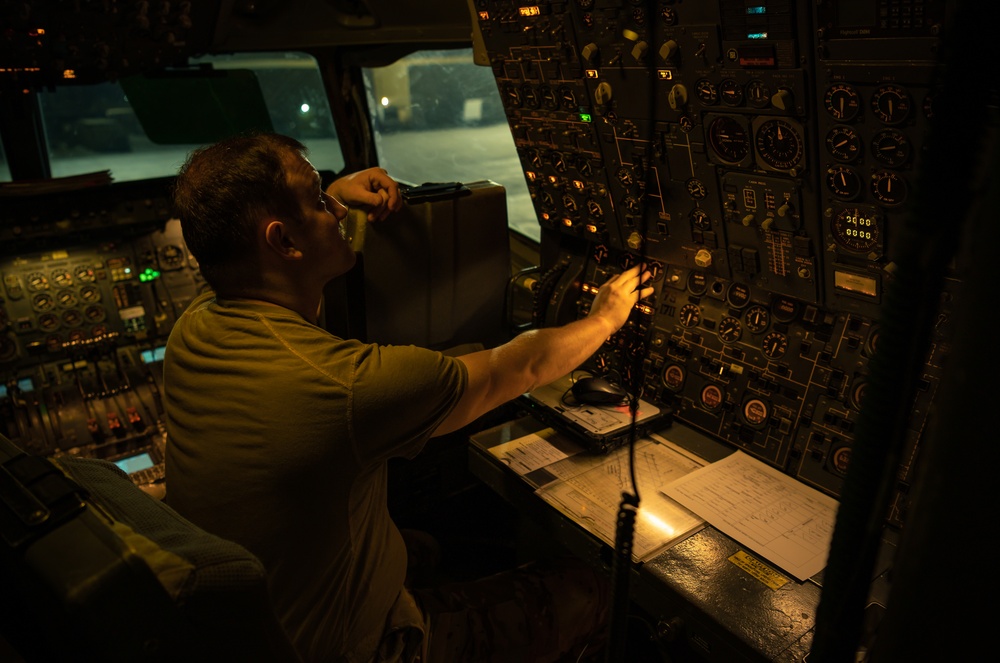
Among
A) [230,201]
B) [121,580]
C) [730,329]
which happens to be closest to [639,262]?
[730,329]

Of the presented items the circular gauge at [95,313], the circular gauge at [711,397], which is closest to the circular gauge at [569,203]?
the circular gauge at [711,397]

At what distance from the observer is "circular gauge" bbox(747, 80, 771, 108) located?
1573 mm

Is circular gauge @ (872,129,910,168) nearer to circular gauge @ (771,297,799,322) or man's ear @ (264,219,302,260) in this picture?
circular gauge @ (771,297,799,322)

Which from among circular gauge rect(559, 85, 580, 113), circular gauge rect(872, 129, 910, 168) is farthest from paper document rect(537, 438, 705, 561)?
circular gauge rect(559, 85, 580, 113)

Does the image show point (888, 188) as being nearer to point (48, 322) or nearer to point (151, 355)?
point (151, 355)

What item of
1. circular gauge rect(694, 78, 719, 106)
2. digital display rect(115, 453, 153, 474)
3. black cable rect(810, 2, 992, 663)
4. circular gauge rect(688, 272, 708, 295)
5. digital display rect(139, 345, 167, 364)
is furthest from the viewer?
digital display rect(139, 345, 167, 364)

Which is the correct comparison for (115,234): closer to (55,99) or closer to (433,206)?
(55,99)

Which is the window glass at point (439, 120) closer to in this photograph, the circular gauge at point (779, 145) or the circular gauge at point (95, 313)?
the circular gauge at point (95, 313)

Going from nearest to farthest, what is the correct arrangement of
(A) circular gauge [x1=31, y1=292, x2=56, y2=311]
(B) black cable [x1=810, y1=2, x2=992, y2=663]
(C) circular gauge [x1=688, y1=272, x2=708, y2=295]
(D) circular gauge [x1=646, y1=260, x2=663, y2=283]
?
(B) black cable [x1=810, y1=2, x2=992, y2=663]
(C) circular gauge [x1=688, y1=272, x2=708, y2=295]
(D) circular gauge [x1=646, y1=260, x2=663, y2=283]
(A) circular gauge [x1=31, y1=292, x2=56, y2=311]

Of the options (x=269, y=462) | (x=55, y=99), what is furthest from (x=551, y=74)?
(x=55, y=99)

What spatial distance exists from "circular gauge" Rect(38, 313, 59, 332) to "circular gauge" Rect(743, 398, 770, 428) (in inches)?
118

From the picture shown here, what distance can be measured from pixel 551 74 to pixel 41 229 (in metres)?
2.47

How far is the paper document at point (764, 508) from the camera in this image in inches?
59.2

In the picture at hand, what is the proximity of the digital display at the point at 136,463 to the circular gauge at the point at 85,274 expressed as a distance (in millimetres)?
907
